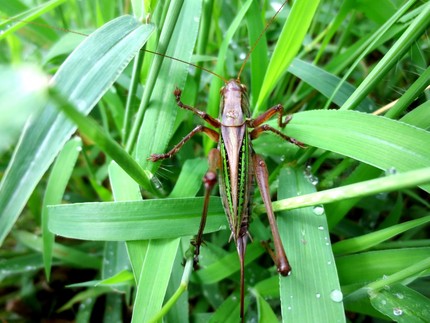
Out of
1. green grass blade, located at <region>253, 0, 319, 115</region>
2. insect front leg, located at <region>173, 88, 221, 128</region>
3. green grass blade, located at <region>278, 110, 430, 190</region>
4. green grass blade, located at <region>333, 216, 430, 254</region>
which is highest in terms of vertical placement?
green grass blade, located at <region>253, 0, 319, 115</region>

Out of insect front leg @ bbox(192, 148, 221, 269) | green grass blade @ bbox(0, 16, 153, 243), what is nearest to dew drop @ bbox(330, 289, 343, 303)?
insect front leg @ bbox(192, 148, 221, 269)

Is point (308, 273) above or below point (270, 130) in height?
below

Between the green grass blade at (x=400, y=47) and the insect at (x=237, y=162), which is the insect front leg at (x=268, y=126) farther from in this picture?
the green grass blade at (x=400, y=47)

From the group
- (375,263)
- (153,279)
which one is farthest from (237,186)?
(375,263)

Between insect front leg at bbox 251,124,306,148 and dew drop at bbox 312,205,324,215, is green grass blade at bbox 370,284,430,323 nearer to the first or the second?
dew drop at bbox 312,205,324,215

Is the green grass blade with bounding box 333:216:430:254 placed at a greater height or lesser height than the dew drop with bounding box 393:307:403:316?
greater

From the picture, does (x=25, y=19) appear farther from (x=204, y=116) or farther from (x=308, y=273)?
(x=308, y=273)

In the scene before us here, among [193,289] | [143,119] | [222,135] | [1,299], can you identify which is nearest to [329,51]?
[222,135]

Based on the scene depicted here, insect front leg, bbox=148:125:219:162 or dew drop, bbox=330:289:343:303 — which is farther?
insect front leg, bbox=148:125:219:162
